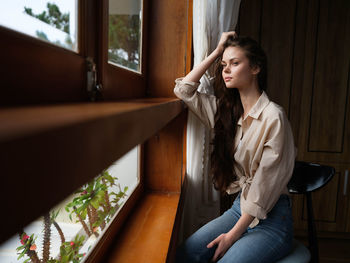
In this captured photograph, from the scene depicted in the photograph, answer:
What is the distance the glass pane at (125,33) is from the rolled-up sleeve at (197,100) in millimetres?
246

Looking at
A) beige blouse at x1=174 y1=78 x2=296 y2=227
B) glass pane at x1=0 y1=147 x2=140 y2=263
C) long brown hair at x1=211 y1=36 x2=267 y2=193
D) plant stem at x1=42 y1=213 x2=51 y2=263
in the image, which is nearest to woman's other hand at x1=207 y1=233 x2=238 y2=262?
beige blouse at x1=174 y1=78 x2=296 y2=227

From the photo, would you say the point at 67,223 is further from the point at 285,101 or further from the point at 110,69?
the point at 285,101

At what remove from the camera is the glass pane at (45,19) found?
442 millimetres

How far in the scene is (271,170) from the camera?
3.84ft

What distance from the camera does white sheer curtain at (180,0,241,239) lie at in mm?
1499

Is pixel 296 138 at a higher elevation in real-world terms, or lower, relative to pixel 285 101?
lower

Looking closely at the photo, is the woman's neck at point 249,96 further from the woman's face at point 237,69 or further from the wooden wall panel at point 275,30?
the wooden wall panel at point 275,30

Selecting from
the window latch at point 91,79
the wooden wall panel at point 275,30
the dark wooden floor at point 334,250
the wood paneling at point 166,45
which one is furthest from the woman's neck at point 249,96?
the dark wooden floor at point 334,250

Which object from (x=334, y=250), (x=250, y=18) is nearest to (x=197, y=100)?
(x=250, y=18)

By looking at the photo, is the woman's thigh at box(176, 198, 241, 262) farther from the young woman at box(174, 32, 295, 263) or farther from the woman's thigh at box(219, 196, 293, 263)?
the woman's thigh at box(219, 196, 293, 263)

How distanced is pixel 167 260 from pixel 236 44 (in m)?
1.01

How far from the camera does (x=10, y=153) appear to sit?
124mm

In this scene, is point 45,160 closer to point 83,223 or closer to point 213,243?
point 83,223

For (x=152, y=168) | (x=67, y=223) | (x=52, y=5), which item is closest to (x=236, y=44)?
(x=152, y=168)
